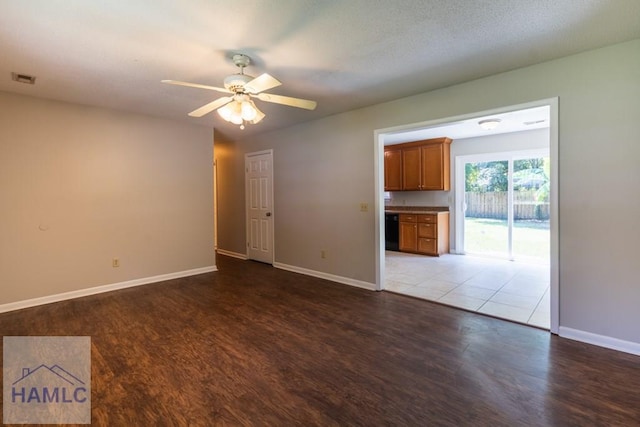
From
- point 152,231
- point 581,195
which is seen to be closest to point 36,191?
point 152,231

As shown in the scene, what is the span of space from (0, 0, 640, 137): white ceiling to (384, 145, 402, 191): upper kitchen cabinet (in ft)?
11.7

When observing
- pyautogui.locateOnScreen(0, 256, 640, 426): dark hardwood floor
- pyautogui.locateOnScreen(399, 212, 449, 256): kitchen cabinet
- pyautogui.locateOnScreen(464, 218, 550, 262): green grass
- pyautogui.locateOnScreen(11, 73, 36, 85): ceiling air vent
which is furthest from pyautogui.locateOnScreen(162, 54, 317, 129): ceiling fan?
pyautogui.locateOnScreen(464, 218, 550, 262): green grass

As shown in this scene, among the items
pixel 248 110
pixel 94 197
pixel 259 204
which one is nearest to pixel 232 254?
pixel 259 204

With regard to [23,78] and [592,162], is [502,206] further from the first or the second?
[23,78]

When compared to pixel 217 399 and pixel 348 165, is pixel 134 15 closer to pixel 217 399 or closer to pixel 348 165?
pixel 217 399

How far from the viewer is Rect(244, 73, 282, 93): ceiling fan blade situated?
2178 mm

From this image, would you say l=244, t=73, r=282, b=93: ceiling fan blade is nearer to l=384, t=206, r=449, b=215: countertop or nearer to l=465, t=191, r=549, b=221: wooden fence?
l=384, t=206, r=449, b=215: countertop

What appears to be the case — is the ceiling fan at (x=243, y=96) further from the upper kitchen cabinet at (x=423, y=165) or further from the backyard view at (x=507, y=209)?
the backyard view at (x=507, y=209)

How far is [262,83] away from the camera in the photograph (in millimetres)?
2260

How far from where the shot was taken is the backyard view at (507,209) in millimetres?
5500

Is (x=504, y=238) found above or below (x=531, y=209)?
below

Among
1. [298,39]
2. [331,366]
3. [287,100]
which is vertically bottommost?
[331,366]

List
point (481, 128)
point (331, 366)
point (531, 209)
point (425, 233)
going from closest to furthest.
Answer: point (331, 366) → point (481, 128) → point (531, 209) → point (425, 233)

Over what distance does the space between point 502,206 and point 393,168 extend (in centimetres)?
233
